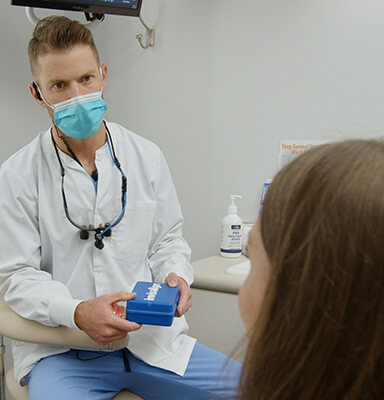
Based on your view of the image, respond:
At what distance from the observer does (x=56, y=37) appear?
3.67 ft

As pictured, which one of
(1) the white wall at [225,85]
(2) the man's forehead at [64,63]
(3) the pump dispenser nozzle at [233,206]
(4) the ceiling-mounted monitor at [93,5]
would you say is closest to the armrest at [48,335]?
(1) the white wall at [225,85]

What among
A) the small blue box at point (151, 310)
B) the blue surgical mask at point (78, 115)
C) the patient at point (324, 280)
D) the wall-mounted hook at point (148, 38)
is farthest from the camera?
the wall-mounted hook at point (148, 38)

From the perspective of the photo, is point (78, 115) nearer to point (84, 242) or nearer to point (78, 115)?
point (78, 115)


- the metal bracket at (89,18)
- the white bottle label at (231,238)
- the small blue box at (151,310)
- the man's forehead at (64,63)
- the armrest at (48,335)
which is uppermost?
the metal bracket at (89,18)

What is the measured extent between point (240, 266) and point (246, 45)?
93 cm

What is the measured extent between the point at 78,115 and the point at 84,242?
354 millimetres

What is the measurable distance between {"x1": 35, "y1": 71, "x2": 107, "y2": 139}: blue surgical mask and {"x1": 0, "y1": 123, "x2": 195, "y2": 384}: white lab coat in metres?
0.08

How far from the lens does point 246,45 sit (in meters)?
1.70

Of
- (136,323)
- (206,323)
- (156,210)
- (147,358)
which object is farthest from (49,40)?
(206,323)

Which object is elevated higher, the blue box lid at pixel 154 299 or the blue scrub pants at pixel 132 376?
the blue box lid at pixel 154 299

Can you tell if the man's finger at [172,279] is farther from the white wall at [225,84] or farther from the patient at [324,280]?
the white wall at [225,84]

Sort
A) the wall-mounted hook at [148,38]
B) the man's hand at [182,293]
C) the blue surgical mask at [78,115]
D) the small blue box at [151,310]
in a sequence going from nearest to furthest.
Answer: the small blue box at [151,310] < the man's hand at [182,293] < the blue surgical mask at [78,115] < the wall-mounted hook at [148,38]

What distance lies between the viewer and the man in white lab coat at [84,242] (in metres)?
1.01

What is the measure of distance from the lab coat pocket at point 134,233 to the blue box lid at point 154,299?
0.17 metres
